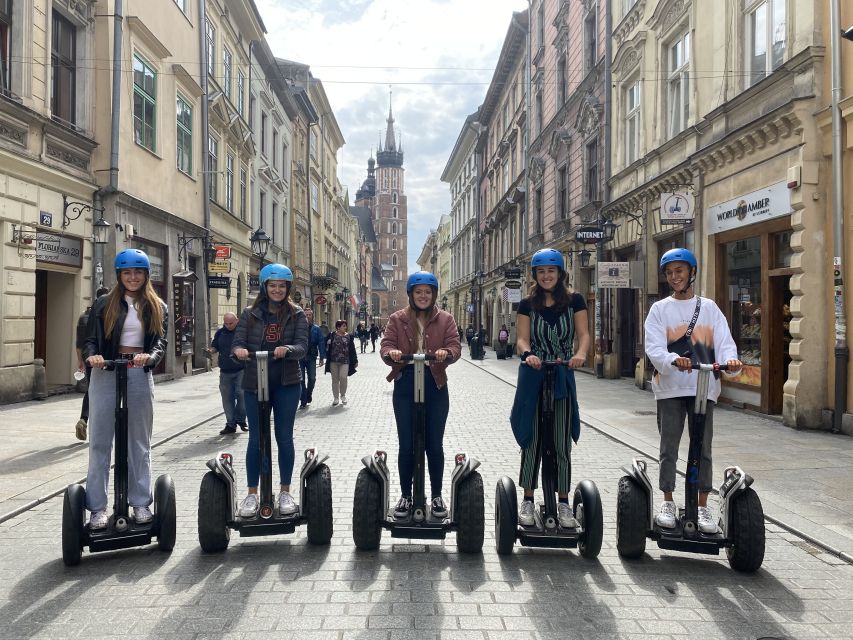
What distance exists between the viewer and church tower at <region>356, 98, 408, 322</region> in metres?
126

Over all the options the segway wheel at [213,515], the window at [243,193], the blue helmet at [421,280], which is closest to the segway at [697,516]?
the blue helmet at [421,280]

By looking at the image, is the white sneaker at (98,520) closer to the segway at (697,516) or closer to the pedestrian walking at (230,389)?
the segway at (697,516)

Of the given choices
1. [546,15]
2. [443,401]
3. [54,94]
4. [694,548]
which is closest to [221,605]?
[443,401]

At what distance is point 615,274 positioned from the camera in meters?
15.3

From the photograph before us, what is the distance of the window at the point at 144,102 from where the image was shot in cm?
1518

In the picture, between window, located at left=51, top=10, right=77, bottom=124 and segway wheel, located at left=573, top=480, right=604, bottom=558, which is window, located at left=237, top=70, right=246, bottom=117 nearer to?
window, located at left=51, top=10, right=77, bottom=124

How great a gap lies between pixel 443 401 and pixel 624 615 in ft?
5.47

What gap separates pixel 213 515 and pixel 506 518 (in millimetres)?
1791

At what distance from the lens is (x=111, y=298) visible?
4.32m

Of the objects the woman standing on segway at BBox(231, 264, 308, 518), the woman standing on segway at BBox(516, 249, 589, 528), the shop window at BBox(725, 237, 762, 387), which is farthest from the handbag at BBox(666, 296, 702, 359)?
the shop window at BBox(725, 237, 762, 387)

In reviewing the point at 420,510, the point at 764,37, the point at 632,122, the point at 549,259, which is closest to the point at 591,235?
the point at 632,122

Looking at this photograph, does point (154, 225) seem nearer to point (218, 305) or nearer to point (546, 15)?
point (218, 305)

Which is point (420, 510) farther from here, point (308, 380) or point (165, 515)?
point (308, 380)

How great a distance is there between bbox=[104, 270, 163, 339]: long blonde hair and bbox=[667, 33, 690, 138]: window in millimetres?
12254
